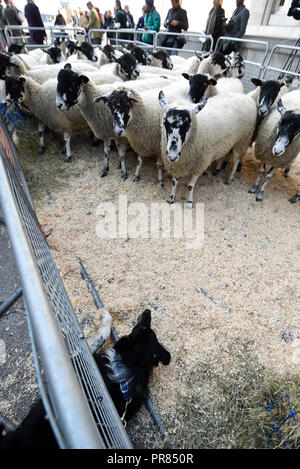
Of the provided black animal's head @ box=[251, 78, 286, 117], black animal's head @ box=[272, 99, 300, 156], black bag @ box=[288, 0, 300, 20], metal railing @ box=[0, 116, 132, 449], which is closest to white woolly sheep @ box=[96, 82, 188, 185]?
black animal's head @ box=[251, 78, 286, 117]

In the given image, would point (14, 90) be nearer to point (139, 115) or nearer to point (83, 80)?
point (83, 80)

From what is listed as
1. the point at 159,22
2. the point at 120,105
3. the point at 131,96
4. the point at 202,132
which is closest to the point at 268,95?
the point at 202,132

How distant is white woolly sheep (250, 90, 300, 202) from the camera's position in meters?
3.09

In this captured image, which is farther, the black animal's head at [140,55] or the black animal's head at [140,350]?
the black animal's head at [140,55]

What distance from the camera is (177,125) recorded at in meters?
2.84

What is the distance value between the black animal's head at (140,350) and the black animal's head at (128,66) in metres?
4.85

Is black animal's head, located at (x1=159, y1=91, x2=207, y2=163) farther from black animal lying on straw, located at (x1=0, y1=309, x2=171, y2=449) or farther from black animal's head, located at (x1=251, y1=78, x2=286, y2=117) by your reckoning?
black animal lying on straw, located at (x1=0, y1=309, x2=171, y2=449)

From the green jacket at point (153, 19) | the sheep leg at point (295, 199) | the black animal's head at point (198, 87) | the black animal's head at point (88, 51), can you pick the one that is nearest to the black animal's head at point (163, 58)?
the black animal's head at point (88, 51)

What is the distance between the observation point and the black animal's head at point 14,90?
13.3ft

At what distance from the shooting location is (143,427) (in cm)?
166

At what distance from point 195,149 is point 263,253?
1.60 metres

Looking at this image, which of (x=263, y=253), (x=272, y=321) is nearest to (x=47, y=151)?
(x=263, y=253)

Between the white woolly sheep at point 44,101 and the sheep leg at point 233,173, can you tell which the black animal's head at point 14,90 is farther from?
the sheep leg at point 233,173

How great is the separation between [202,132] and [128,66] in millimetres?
2668
